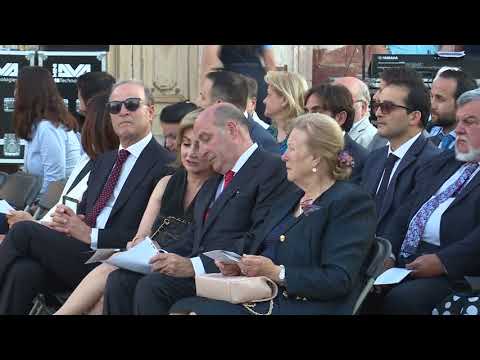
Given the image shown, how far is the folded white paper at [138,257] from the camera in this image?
5.66 metres

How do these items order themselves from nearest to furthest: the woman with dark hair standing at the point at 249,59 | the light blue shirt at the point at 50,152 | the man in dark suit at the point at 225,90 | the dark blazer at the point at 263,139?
the dark blazer at the point at 263,139, the man in dark suit at the point at 225,90, the light blue shirt at the point at 50,152, the woman with dark hair standing at the point at 249,59

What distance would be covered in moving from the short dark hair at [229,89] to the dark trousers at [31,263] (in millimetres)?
1993

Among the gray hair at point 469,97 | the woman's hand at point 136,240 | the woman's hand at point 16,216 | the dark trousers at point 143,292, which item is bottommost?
the dark trousers at point 143,292

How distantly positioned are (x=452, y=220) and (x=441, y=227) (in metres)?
0.08

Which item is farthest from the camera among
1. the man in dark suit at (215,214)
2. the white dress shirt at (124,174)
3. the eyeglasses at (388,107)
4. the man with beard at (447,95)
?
the man with beard at (447,95)

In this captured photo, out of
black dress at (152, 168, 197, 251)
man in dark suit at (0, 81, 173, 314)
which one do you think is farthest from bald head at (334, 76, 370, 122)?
black dress at (152, 168, 197, 251)

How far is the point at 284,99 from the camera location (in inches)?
321

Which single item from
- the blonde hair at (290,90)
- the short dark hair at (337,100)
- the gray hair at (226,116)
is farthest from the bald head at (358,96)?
the gray hair at (226,116)

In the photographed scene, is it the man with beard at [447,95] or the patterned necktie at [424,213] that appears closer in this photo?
the patterned necktie at [424,213]

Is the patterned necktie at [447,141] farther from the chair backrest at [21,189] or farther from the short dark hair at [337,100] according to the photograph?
the chair backrest at [21,189]

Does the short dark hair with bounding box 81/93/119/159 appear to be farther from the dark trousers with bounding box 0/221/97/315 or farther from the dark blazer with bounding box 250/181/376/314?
the dark blazer with bounding box 250/181/376/314

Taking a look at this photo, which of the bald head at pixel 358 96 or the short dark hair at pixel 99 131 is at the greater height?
the bald head at pixel 358 96
